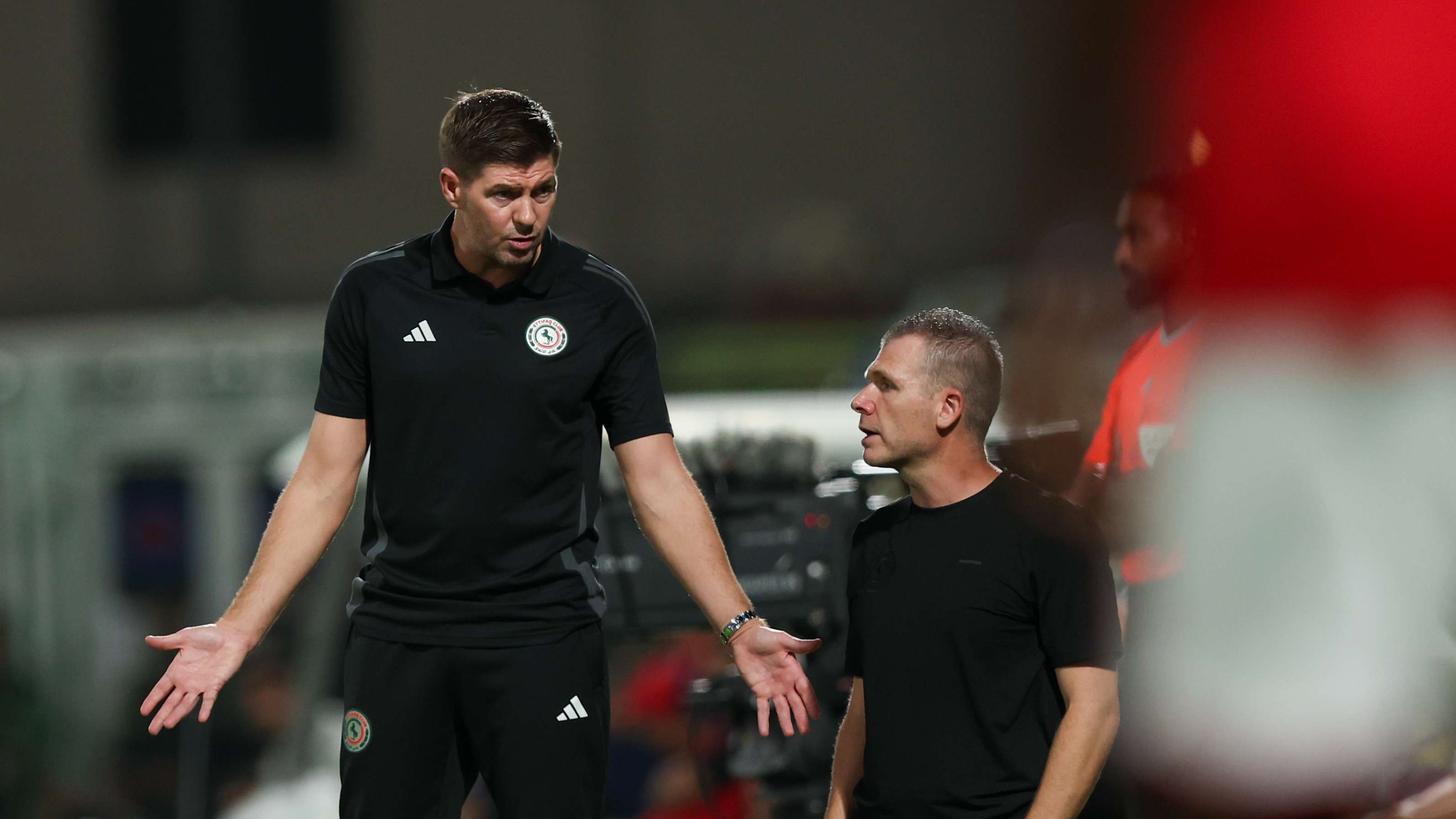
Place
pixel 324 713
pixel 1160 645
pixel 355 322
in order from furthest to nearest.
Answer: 1. pixel 324 713
2. pixel 355 322
3. pixel 1160 645

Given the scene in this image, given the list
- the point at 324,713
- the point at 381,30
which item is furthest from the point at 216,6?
the point at 324,713

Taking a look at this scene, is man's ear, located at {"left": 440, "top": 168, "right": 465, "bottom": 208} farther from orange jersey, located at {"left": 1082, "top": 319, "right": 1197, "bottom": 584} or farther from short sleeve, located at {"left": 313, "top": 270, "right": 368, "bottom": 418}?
orange jersey, located at {"left": 1082, "top": 319, "right": 1197, "bottom": 584}

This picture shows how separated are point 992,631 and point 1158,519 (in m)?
0.31

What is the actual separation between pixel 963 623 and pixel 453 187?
1.03 m

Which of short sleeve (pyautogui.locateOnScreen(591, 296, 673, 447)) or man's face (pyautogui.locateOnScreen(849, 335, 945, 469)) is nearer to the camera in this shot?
man's face (pyautogui.locateOnScreen(849, 335, 945, 469))

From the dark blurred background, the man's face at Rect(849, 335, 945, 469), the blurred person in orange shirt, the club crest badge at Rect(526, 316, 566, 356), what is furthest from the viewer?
the dark blurred background

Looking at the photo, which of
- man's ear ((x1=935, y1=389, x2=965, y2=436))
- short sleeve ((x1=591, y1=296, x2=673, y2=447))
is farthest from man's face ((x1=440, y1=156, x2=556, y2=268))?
man's ear ((x1=935, y1=389, x2=965, y2=436))

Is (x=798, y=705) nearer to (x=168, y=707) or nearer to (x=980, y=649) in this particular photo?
(x=980, y=649)

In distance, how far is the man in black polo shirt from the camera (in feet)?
8.68

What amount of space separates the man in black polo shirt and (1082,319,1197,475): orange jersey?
39.6 inches

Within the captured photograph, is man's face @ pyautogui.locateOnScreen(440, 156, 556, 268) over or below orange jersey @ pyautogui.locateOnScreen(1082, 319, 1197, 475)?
over

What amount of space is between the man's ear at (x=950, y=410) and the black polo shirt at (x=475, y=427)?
1.82 ft

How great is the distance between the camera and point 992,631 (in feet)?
7.67

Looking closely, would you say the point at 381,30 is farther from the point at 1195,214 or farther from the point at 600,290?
the point at 1195,214
